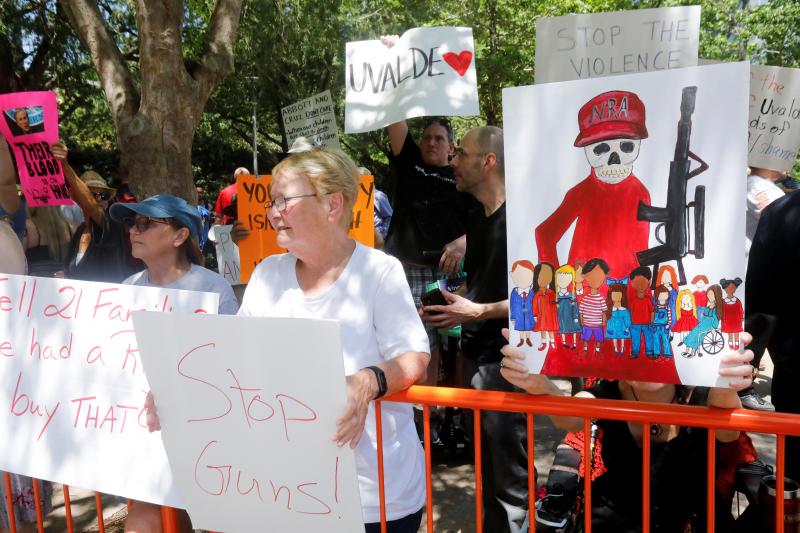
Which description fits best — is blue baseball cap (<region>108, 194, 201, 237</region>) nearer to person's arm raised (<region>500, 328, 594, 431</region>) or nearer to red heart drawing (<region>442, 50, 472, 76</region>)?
person's arm raised (<region>500, 328, 594, 431</region>)

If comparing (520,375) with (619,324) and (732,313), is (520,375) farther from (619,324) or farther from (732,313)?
(732,313)

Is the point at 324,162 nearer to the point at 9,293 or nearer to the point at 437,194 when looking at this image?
the point at 9,293

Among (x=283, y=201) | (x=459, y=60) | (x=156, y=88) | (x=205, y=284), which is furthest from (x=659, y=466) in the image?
(x=156, y=88)

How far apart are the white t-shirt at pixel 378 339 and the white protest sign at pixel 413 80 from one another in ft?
6.03

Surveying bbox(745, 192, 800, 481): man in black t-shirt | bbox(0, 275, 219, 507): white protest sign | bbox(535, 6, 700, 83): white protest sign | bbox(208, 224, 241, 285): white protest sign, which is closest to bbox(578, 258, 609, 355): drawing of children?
bbox(745, 192, 800, 481): man in black t-shirt

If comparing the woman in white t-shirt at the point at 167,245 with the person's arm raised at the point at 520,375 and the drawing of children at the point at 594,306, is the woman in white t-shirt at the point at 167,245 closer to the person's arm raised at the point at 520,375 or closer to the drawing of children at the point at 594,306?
the person's arm raised at the point at 520,375

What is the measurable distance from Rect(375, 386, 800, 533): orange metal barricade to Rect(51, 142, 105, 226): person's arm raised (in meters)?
2.54

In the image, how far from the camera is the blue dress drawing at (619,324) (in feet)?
5.01

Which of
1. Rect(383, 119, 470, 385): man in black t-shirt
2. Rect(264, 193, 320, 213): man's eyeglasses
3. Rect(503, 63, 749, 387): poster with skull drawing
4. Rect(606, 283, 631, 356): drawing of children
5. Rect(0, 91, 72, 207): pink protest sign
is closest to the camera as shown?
Rect(503, 63, 749, 387): poster with skull drawing

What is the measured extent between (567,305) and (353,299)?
0.66 m

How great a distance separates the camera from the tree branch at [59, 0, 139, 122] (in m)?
5.03

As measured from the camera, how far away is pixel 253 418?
1.72 m

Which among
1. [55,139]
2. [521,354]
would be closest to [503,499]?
[521,354]

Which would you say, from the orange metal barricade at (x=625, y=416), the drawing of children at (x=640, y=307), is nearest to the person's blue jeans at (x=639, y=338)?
the drawing of children at (x=640, y=307)
